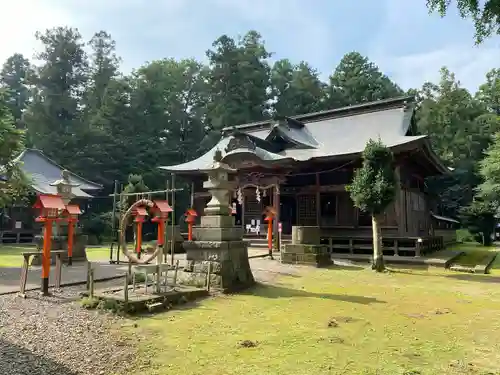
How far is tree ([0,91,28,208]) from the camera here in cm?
1214

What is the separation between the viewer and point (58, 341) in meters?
4.84

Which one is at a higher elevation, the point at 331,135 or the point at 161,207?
the point at 331,135

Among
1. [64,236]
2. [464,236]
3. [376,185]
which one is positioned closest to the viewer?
[376,185]

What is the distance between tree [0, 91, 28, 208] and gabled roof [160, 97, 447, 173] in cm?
840

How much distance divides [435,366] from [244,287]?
16.9ft

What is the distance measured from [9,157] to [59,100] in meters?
27.5

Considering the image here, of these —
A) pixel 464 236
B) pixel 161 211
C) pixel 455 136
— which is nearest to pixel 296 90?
pixel 455 136

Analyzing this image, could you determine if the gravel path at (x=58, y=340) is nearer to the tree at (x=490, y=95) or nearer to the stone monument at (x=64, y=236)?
the stone monument at (x=64, y=236)

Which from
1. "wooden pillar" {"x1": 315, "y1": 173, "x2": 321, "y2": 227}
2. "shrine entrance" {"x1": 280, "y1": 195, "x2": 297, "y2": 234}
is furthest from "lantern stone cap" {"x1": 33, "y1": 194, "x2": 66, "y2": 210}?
"shrine entrance" {"x1": 280, "y1": 195, "x2": 297, "y2": 234}

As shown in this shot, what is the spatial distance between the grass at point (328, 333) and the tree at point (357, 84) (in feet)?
125

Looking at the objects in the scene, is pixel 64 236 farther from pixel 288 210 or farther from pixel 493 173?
pixel 493 173

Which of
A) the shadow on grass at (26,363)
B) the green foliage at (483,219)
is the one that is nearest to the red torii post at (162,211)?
the shadow on grass at (26,363)

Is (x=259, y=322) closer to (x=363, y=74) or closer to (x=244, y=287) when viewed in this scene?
(x=244, y=287)

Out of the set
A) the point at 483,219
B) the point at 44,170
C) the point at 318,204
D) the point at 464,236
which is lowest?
the point at 464,236
